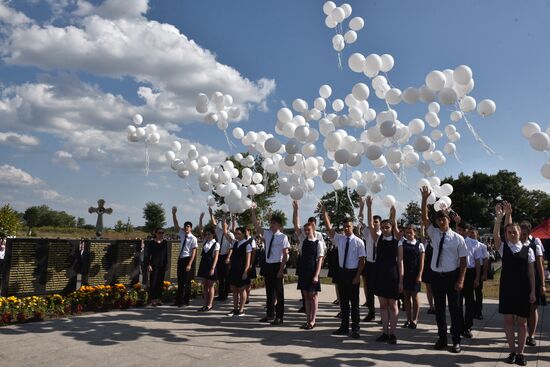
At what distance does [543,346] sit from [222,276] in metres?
6.33

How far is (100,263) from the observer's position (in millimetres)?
9586

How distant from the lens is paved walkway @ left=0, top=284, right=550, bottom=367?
4.95 meters

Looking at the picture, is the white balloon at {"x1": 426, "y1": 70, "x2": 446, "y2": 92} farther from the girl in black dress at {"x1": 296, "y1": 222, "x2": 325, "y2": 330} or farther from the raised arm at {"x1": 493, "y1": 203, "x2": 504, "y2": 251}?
the girl in black dress at {"x1": 296, "y1": 222, "x2": 325, "y2": 330}

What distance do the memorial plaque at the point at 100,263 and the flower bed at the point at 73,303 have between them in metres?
0.74

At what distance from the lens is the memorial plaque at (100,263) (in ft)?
30.5

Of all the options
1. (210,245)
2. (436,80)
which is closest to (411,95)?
(436,80)

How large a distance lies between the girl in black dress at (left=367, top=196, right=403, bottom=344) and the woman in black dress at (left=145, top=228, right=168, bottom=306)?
4969 mm

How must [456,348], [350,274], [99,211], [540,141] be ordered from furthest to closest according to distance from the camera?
[99,211] → [350,274] → [540,141] → [456,348]

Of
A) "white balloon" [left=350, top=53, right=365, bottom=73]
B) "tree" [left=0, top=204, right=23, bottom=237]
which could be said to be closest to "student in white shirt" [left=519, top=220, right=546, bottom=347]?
"white balloon" [left=350, top=53, right=365, bottom=73]

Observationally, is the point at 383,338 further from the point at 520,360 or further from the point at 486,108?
the point at 486,108

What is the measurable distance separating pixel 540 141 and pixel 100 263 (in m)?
8.88

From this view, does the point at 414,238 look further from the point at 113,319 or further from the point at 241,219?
the point at 241,219

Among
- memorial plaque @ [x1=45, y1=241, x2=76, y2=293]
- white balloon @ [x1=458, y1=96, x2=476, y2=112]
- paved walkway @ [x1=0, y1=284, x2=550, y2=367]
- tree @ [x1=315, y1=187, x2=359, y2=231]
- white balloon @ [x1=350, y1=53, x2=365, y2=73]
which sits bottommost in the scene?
paved walkway @ [x1=0, y1=284, x2=550, y2=367]

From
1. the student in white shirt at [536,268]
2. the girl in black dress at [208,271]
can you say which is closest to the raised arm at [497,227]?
the student in white shirt at [536,268]
